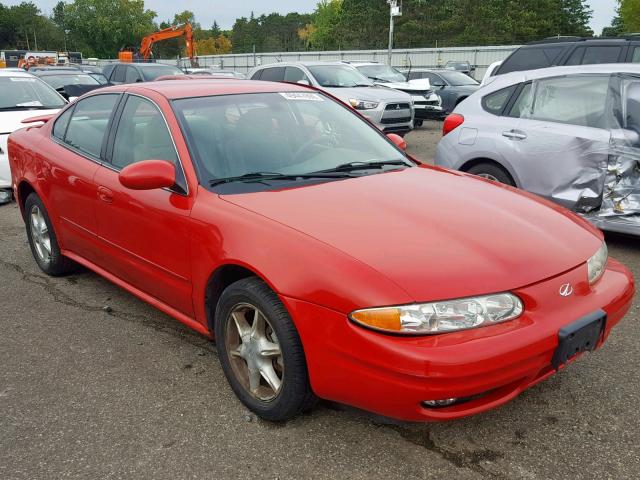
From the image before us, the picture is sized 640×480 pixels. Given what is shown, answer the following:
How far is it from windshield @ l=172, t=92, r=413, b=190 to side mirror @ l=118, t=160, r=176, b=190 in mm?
169

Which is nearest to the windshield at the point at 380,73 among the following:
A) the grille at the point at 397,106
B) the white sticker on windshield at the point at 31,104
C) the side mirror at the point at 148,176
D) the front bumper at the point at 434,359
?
the grille at the point at 397,106

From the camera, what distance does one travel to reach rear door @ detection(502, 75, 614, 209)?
5062 mm

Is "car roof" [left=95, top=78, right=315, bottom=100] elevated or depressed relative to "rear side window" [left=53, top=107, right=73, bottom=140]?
elevated

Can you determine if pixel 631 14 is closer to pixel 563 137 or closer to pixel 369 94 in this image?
pixel 369 94

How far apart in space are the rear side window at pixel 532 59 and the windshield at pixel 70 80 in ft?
28.8

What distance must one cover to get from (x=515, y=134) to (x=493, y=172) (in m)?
0.40

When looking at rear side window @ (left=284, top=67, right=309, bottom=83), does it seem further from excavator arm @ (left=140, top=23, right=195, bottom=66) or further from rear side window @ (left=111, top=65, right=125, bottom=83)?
excavator arm @ (left=140, top=23, right=195, bottom=66)

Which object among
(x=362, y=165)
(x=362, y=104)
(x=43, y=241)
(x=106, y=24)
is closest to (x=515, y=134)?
(x=362, y=165)

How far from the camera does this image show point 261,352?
2732 mm

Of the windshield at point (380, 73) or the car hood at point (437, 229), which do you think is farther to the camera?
the windshield at point (380, 73)

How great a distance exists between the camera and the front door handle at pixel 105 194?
142 inches

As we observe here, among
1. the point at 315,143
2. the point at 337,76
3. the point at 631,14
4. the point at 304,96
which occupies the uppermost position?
the point at 631,14

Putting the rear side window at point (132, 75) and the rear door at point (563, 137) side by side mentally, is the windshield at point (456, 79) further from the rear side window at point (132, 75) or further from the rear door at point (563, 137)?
the rear door at point (563, 137)

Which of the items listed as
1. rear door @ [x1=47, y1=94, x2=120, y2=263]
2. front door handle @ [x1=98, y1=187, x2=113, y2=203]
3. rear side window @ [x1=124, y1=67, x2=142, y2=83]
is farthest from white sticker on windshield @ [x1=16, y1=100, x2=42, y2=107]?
rear side window @ [x1=124, y1=67, x2=142, y2=83]
